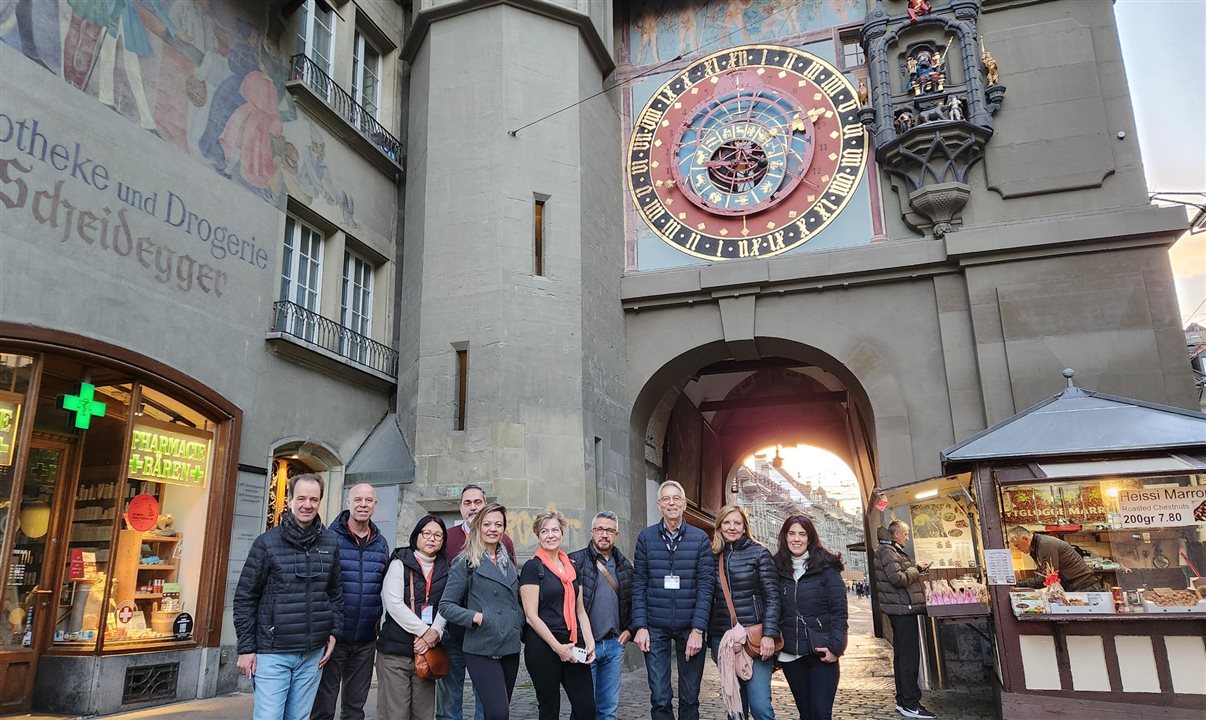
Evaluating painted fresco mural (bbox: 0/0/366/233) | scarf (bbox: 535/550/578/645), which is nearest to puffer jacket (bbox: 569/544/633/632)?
scarf (bbox: 535/550/578/645)

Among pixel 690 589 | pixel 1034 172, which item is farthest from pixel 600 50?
pixel 690 589

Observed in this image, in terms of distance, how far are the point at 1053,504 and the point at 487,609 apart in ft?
20.4

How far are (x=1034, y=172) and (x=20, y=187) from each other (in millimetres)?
12598

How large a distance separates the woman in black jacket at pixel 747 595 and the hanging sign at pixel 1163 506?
4510mm

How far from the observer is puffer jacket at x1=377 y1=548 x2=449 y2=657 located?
5.48 meters

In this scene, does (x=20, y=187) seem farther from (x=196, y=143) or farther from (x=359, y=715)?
(x=359, y=715)

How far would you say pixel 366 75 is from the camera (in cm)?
1436

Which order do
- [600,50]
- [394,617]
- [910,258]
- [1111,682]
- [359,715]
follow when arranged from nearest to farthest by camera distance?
[394,617]
[359,715]
[1111,682]
[910,258]
[600,50]

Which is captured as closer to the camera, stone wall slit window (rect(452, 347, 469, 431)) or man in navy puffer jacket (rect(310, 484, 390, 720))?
man in navy puffer jacket (rect(310, 484, 390, 720))

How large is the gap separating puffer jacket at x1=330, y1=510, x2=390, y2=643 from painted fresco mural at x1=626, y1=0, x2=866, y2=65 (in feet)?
39.1

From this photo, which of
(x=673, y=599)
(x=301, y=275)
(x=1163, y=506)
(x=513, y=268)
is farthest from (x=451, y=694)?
(x=301, y=275)

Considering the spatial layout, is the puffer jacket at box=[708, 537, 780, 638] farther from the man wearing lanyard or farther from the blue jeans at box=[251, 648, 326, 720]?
the blue jeans at box=[251, 648, 326, 720]

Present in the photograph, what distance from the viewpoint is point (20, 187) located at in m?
7.87

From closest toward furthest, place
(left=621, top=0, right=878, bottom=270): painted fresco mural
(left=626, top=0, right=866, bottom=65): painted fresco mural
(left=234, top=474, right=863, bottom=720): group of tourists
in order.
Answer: (left=234, top=474, right=863, bottom=720): group of tourists → (left=621, top=0, right=878, bottom=270): painted fresco mural → (left=626, top=0, right=866, bottom=65): painted fresco mural
